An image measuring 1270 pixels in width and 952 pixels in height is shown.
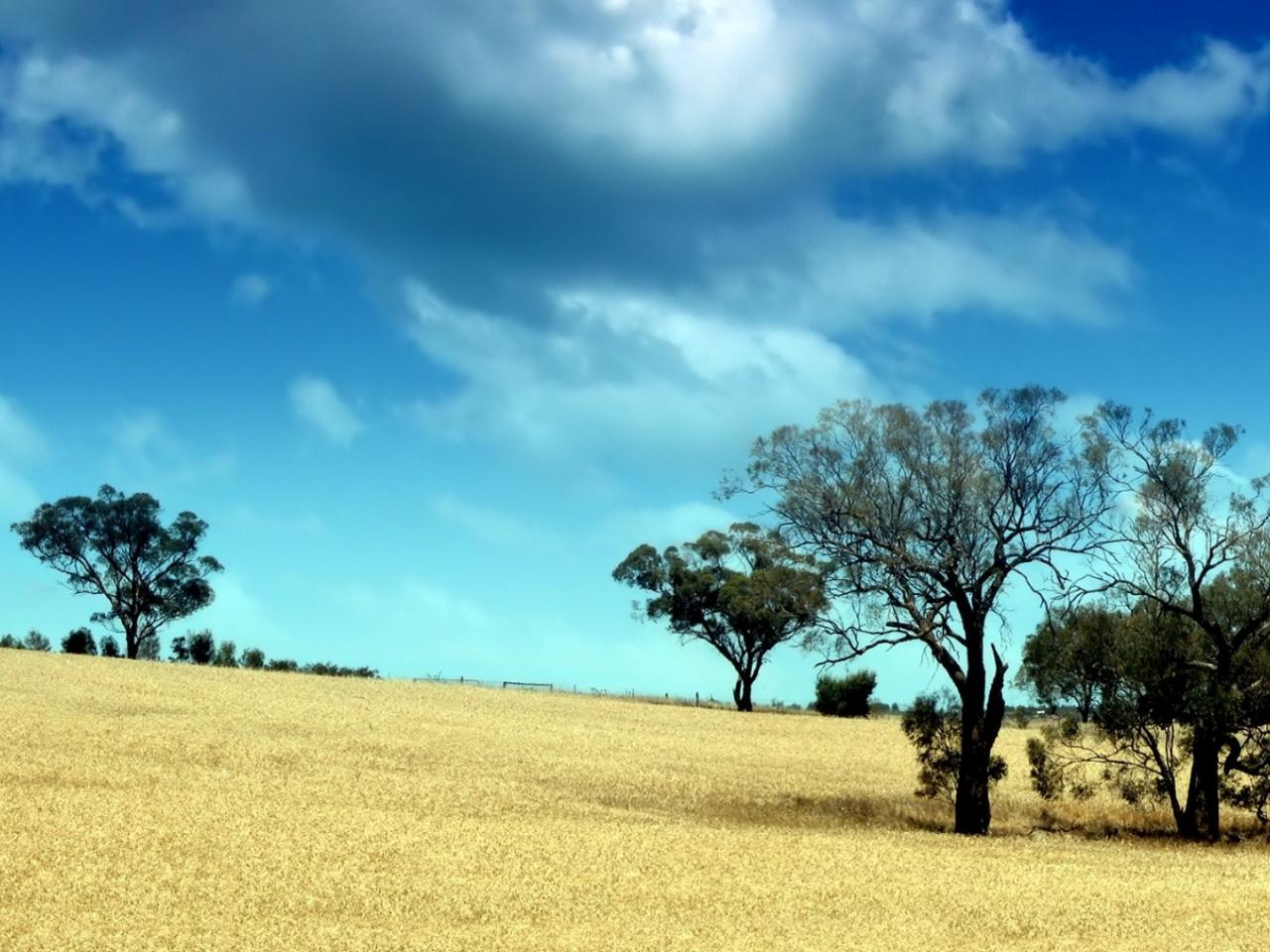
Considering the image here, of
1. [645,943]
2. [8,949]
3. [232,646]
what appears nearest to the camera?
[8,949]

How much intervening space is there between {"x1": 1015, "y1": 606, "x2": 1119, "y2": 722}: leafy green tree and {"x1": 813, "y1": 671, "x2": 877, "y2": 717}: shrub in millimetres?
40797

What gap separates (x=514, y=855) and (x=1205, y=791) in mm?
14903

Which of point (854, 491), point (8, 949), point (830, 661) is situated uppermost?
point (854, 491)

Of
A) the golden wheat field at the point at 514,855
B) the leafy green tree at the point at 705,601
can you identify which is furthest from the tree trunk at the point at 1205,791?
the leafy green tree at the point at 705,601

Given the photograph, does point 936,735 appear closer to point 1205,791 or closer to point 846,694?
point 1205,791

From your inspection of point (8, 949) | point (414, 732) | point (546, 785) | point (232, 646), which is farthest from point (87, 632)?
point (8, 949)

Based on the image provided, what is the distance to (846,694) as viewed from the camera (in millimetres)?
67188

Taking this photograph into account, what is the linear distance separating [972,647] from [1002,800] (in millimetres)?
7687

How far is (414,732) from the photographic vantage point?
117 feet

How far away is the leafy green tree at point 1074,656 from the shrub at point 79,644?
58803 millimetres

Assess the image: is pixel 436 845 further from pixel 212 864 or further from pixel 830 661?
pixel 830 661

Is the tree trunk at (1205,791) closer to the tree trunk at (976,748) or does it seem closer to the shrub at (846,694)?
the tree trunk at (976,748)

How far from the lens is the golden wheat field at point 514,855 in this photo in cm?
1324

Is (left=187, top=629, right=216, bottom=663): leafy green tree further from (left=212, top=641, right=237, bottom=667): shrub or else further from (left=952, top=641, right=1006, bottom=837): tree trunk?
(left=952, top=641, right=1006, bottom=837): tree trunk
